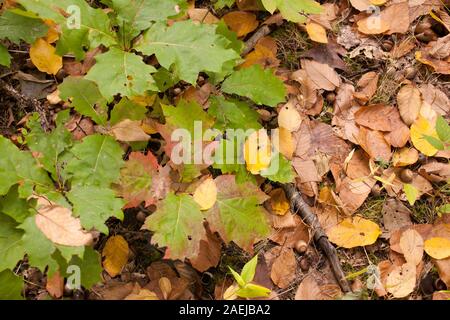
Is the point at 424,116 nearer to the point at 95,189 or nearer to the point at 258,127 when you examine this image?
the point at 258,127

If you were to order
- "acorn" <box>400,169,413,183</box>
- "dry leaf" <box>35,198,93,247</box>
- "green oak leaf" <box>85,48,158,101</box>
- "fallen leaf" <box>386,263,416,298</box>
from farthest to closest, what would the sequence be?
"acorn" <box>400,169,413,183</box> < "fallen leaf" <box>386,263,416,298</box> < "green oak leaf" <box>85,48,158,101</box> < "dry leaf" <box>35,198,93,247</box>

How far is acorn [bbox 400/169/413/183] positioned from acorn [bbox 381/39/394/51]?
27.6 inches

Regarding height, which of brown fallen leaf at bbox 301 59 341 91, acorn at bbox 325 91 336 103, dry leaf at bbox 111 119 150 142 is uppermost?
brown fallen leaf at bbox 301 59 341 91

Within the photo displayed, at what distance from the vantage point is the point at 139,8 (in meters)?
2.06

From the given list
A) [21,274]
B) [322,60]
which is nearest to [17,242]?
[21,274]

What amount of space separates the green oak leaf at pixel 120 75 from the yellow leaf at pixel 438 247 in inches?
55.5

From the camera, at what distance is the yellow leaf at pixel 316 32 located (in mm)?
2465

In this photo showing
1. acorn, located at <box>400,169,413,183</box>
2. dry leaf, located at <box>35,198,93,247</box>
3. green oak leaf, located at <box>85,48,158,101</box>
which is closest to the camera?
dry leaf, located at <box>35,198,93,247</box>

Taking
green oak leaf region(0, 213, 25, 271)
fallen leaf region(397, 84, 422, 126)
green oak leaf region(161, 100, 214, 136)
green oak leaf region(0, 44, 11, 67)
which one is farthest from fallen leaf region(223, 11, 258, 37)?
green oak leaf region(0, 213, 25, 271)

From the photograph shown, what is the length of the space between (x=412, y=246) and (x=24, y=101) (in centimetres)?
195

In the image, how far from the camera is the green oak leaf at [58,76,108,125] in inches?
83.3

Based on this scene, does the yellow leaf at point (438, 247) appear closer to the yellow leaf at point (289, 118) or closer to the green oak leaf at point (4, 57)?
the yellow leaf at point (289, 118)

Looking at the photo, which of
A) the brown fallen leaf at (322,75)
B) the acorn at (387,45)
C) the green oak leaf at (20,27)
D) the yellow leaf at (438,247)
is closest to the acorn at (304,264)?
the yellow leaf at (438,247)

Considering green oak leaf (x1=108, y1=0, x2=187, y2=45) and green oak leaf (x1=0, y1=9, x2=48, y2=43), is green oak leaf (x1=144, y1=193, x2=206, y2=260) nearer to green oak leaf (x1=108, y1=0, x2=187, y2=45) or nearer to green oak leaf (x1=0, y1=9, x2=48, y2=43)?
green oak leaf (x1=108, y1=0, x2=187, y2=45)
